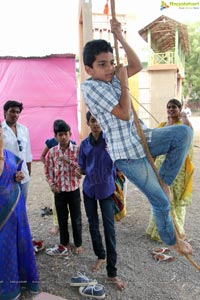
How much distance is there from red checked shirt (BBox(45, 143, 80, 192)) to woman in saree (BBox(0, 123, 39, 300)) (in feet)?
2.45

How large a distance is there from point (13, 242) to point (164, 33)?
1394cm

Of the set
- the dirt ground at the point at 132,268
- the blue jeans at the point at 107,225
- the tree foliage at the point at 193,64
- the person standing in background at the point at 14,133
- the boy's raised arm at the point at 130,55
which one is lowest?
the dirt ground at the point at 132,268

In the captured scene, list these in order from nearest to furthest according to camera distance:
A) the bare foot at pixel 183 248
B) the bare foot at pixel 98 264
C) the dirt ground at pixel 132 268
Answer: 1. the bare foot at pixel 183 248
2. the dirt ground at pixel 132 268
3. the bare foot at pixel 98 264

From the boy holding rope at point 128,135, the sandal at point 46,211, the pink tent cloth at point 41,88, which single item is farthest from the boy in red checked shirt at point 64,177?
the pink tent cloth at point 41,88

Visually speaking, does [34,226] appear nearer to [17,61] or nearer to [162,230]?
[162,230]

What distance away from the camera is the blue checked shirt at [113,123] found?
201 cm

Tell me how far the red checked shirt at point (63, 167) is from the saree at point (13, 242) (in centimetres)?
75

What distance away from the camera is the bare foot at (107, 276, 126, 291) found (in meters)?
3.14

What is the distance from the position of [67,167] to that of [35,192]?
310 cm

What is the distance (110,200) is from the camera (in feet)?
10.3

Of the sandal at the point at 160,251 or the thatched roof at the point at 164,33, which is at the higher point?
the thatched roof at the point at 164,33

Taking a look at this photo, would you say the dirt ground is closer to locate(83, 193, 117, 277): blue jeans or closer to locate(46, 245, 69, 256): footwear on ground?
locate(46, 245, 69, 256): footwear on ground

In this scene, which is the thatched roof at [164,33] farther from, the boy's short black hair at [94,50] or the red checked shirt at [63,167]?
the boy's short black hair at [94,50]

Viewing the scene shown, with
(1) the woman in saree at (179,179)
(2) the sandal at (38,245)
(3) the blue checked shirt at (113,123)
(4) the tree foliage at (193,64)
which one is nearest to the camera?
(3) the blue checked shirt at (113,123)
